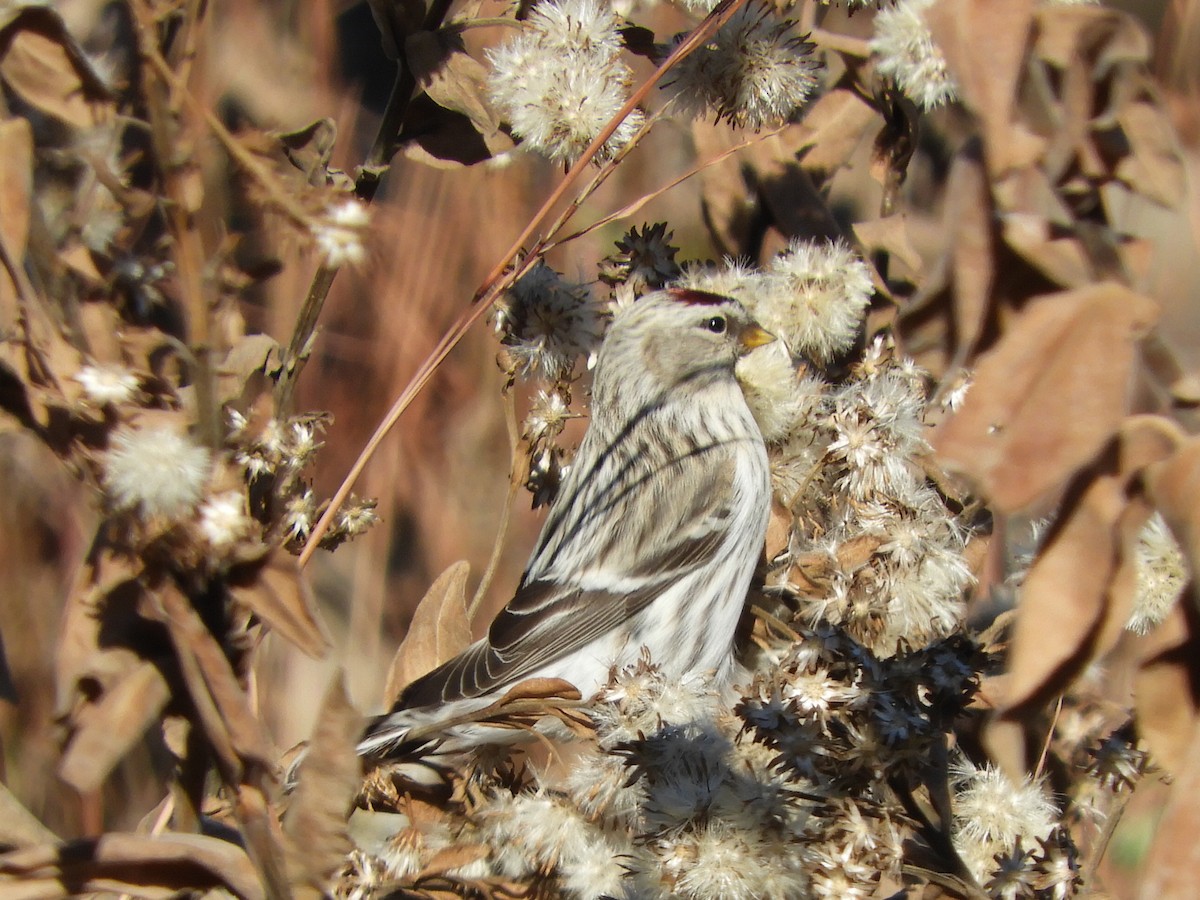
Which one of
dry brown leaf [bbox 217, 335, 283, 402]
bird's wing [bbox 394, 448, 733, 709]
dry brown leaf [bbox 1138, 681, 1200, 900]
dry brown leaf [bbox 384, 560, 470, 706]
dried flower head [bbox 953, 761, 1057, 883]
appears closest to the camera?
dry brown leaf [bbox 1138, 681, 1200, 900]

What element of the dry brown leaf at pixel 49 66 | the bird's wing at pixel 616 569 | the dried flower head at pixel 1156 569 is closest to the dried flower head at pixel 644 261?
the bird's wing at pixel 616 569

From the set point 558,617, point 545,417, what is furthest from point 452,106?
point 558,617

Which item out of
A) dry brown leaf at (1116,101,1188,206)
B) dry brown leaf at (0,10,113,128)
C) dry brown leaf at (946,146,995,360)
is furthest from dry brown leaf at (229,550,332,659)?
dry brown leaf at (1116,101,1188,206)

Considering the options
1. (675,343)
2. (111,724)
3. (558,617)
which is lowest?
(558,617)

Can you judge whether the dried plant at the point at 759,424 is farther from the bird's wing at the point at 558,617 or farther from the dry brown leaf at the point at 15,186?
the bird's wing at the point at 558,617

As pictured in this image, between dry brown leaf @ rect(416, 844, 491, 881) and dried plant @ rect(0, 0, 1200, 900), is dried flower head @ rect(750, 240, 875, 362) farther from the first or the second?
dry brown leaf @ rect(416, 844, 491, 881)

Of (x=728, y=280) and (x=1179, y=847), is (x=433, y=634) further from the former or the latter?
(x=1179, y=847)
